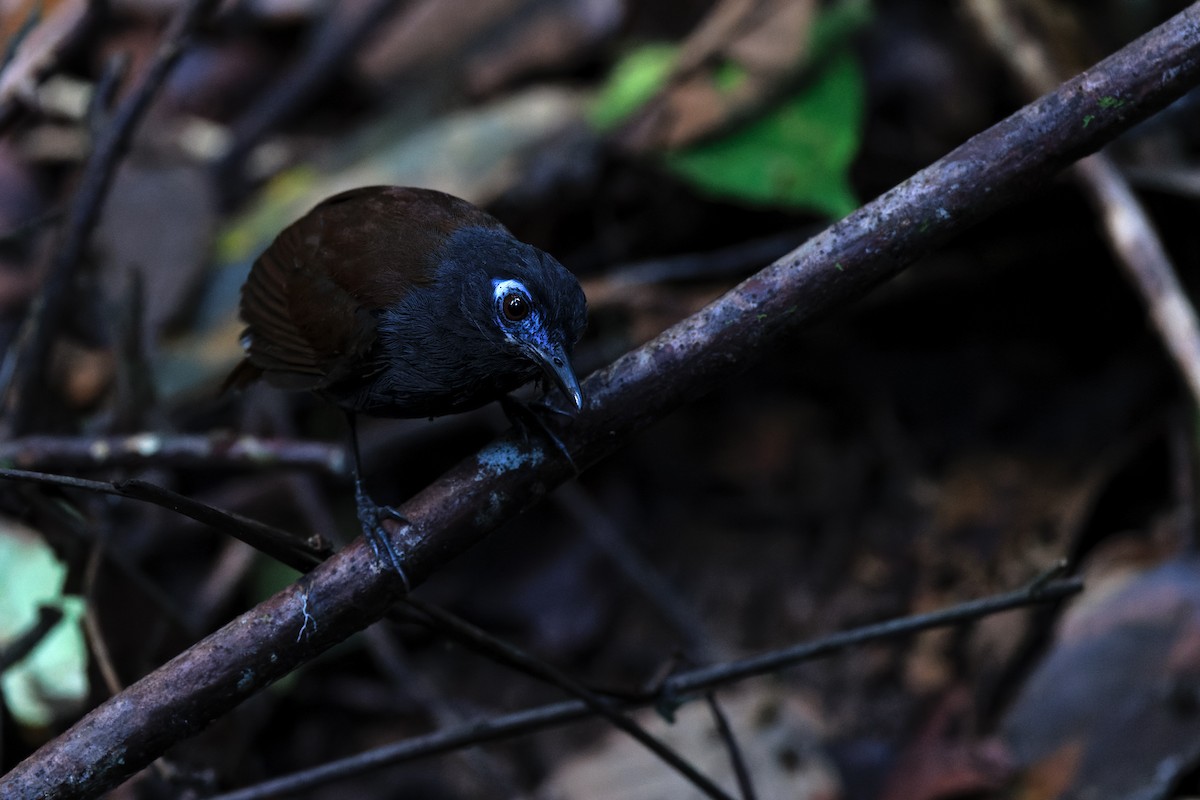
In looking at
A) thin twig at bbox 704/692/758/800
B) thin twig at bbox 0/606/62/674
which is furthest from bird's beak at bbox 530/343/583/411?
thin twig at bbox 0/606/62/674

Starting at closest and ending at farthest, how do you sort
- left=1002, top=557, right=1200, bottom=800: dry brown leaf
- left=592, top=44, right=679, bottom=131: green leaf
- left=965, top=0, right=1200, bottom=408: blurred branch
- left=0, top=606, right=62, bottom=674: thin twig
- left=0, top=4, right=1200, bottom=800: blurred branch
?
left=0, top=4, right=1200, bottom=800: blurred branch, left=0, top=606, right=62, bottom=674: thin twig, left=1002, top=557, right=1200, bottom=800: dry brown leaf, left=965, top=0, right=1200, bottom=408: blurred branch, left=592, top=44, right=679, bottom=131: green leaf

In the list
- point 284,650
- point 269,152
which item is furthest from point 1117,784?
point 269,152

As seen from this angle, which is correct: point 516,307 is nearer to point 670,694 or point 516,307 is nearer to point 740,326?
point 740,326

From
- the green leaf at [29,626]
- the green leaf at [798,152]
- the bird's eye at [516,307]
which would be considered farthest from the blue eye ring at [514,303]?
the green leaf at [29,626]

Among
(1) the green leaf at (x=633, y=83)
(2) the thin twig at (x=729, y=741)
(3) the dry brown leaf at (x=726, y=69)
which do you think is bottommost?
(2) the thin twig at (x=729, y=741)

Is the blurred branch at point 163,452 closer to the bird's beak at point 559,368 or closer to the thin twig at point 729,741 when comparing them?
the bird's beak at point 559,368

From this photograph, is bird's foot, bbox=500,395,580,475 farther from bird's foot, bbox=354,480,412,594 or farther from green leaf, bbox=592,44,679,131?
green leaf, bbox=592,44,679,131
